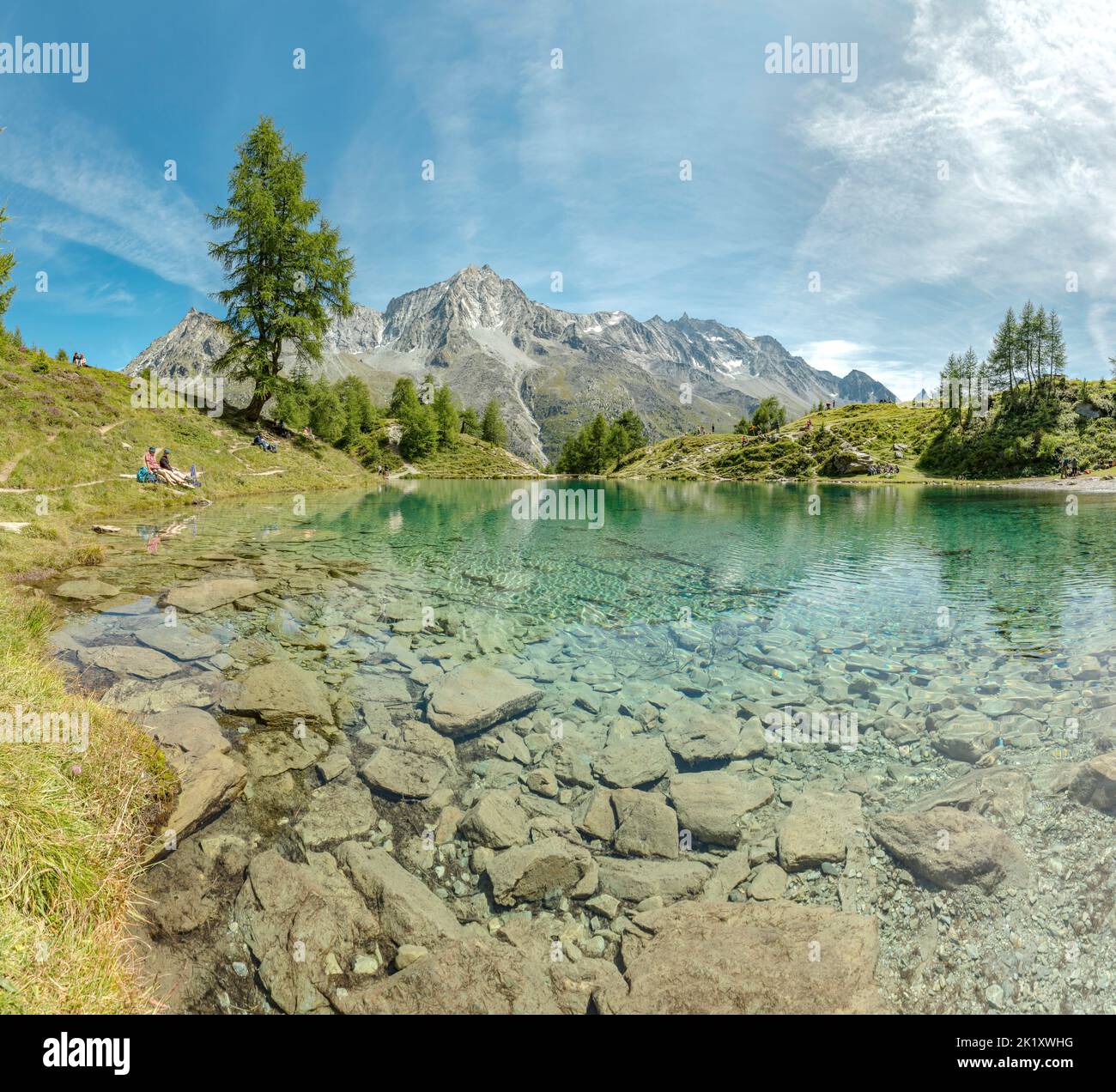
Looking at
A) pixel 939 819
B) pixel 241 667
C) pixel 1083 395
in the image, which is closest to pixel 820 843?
pixel 939 819

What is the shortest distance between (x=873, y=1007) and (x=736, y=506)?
5876 centimetres

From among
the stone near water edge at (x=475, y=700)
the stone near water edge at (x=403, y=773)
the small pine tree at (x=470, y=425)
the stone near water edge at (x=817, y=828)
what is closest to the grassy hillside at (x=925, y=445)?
the small pine tree at (x=470, y=425)

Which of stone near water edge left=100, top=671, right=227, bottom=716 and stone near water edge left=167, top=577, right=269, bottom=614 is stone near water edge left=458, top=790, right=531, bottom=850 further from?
stone near water edge left=167, top=577, right=269, bottom=614

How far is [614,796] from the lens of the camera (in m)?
7.77

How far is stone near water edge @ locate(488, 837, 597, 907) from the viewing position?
597 centimetres

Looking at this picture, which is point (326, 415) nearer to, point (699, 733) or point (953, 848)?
point (699, 733)

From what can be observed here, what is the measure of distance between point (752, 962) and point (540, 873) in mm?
2459

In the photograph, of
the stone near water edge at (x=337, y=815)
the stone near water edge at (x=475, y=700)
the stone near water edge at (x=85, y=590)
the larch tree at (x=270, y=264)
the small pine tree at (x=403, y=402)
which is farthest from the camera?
the small pine tree at (x=403, y=402)

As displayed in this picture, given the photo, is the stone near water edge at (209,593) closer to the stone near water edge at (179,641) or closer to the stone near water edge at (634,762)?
the stone near water edge at (179,641)

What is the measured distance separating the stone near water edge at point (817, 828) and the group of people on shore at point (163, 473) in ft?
136

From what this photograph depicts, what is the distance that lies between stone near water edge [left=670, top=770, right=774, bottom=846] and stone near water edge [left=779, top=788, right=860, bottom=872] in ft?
1.76

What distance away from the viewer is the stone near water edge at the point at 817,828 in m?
6.48

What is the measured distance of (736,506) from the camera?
59.6 metres
